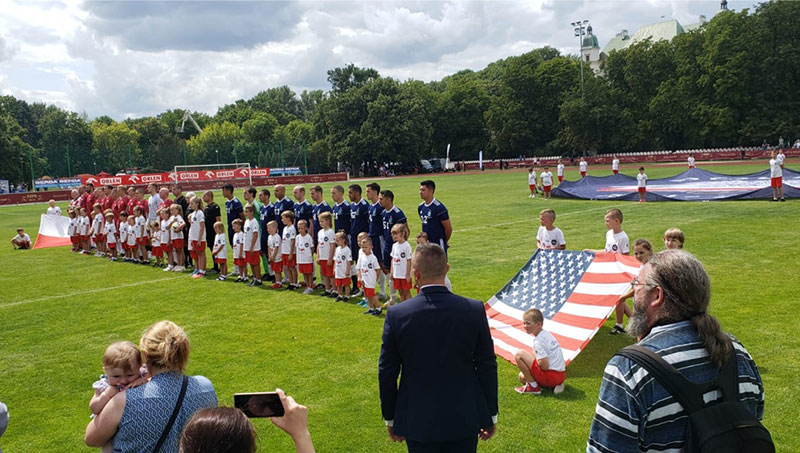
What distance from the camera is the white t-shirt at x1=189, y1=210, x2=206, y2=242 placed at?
15.0m

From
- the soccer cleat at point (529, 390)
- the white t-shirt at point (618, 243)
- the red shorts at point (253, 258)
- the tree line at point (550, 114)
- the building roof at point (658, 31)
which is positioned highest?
the building roof at point (658, 31)

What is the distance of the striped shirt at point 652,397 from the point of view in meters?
2.33

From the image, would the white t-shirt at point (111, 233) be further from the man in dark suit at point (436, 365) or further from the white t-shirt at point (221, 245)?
the man in dark suit at point (436, 365)

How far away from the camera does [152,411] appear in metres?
3.10

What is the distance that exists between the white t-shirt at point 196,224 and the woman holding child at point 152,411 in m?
12.4

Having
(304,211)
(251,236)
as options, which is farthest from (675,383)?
(251,236)

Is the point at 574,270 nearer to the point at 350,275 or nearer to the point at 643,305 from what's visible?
the point at 350,275

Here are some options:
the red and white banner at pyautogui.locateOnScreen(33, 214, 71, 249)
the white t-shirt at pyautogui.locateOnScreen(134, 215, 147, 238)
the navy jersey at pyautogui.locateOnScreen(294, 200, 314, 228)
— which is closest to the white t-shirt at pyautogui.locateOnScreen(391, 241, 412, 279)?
the navy jersey at pyautogui.locateOnScreen(294, 200, 314, 228)

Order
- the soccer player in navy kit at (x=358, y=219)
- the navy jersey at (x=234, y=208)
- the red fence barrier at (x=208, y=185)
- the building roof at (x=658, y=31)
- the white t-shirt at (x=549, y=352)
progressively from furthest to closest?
the building roof at (x=658, y=31) < the red fence barrier at (x=208, y=185) < the navy jersey at (x=234, y=208) < the soccer player in navy kit at (x=358, y=219) < the white t-shirt at (x=549, y=352)

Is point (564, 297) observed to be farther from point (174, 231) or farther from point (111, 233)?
point (111, 233)

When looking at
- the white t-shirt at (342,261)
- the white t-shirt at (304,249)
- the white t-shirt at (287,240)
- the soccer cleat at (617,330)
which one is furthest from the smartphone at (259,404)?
the white t-shirt at (287,240)

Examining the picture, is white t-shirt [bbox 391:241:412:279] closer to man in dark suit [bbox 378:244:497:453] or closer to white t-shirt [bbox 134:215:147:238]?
man in dark suit [bbox 378:244:497:453]

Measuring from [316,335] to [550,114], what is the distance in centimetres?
7583

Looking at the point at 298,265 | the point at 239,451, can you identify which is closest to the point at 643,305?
the point at 239,451
